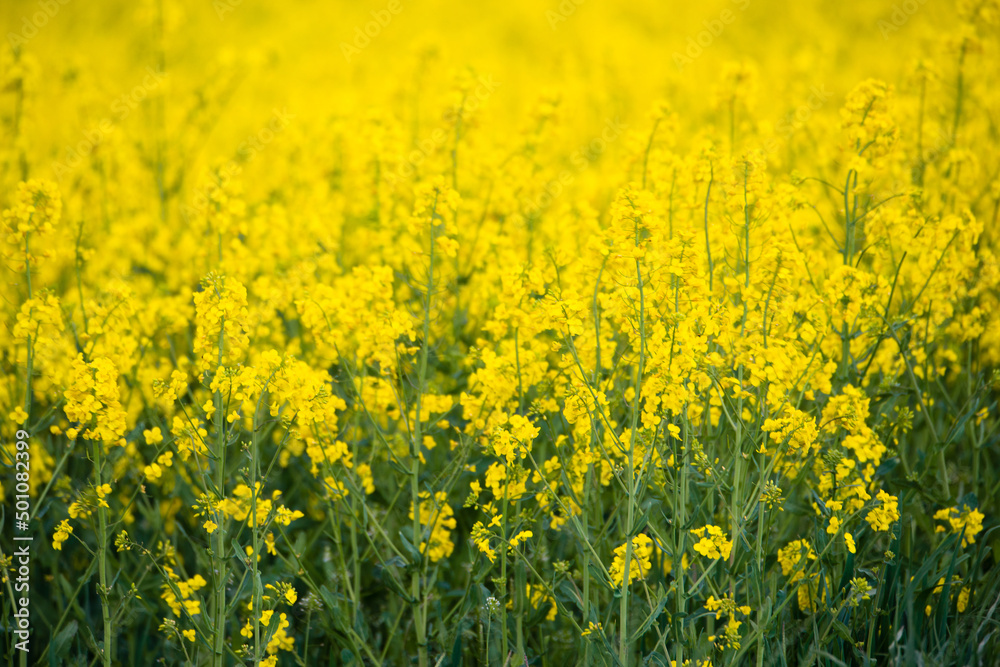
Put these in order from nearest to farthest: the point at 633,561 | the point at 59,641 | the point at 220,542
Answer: the point at 220,542, the point at 633,561, the point at 59,641

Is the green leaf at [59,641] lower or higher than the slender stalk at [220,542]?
lower

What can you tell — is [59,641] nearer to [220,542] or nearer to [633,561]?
[220,542]

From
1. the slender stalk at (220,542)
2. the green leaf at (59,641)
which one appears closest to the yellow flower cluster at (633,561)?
the slender stalk at (220,542)

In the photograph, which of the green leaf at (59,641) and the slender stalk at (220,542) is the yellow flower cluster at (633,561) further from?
the green leaf at (59,641)

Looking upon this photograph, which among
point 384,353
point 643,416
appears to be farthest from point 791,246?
point 384,353

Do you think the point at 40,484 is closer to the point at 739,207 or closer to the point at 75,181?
the point at 75,181

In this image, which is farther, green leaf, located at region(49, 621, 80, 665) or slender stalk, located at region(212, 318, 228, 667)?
green leaf, located at region(49, 621, 80, 665)

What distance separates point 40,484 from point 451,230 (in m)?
2.45

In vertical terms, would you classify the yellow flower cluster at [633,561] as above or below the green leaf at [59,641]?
above

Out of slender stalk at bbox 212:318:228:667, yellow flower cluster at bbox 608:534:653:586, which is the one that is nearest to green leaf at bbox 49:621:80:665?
slender stalk at bbox 212:318:228:667

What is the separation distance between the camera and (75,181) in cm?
567

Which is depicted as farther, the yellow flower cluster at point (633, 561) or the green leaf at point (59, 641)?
the green leaf at point (59, 641)

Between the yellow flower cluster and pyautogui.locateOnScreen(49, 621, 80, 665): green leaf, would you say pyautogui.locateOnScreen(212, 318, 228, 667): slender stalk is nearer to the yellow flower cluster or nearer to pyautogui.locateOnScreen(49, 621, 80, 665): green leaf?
pyautogui.locateOnScreen(49, 621, 80, 665): green leaf

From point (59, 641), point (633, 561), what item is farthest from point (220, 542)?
point (633, 561)
